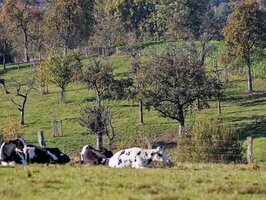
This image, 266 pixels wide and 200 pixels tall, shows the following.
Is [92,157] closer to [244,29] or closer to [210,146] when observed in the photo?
[210,146]

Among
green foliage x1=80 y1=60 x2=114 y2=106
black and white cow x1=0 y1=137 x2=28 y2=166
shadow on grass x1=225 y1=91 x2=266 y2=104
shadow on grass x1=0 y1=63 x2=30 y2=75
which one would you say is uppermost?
shadow on grass x1=0 y1=63 x2=30 y2=75

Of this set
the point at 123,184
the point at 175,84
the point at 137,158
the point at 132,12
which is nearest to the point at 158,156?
the point at 137,158

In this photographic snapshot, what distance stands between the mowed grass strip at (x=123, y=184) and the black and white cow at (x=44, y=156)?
288cm

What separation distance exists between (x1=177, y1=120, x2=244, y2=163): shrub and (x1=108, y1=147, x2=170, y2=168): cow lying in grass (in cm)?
901

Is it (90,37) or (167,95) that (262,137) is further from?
(90,37)

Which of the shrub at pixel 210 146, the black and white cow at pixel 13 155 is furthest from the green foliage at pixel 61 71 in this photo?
the black and white cow at pixel 13 155

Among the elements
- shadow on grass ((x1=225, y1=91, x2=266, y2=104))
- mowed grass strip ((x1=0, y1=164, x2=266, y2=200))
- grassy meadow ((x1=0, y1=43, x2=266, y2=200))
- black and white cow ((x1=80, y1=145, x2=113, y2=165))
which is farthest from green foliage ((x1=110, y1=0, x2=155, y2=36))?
mowed grass strip ((x1=0, y1=164, x2=266, y2=200))

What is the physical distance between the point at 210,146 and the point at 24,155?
42.7 ft

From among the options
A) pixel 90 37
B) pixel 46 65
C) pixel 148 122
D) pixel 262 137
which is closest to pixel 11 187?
pixel 262 137

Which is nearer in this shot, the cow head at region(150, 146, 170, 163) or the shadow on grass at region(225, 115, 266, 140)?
the cow head at region(150, 146, 170, 163)

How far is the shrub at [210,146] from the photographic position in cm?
2986

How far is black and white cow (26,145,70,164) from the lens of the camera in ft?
65.7

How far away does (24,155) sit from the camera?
19781 millimetres

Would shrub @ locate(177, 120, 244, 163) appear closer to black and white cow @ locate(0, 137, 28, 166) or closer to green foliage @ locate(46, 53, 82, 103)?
black and white cow @ locate(0, 137, 28, 166)
